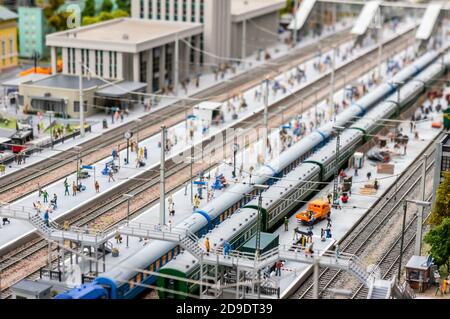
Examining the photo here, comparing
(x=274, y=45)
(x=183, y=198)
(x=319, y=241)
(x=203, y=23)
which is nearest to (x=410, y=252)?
(x=319, y=241)

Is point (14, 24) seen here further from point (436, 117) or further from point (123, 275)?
point (123, 275)

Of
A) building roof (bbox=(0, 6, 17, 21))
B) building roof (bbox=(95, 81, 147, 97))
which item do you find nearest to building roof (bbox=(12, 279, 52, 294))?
building roof (bbox=(95, 81, 147, 97))

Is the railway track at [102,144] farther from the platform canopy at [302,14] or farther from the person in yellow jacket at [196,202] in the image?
the platform canopy at [302,14]

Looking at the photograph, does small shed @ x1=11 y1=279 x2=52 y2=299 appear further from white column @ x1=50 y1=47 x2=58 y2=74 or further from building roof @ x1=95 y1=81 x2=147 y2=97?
white column @ x1=50 y1=47 x2=58 y2=74

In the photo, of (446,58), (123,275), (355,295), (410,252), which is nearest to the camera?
(123,275)

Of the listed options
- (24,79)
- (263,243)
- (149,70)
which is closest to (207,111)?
(149,70)

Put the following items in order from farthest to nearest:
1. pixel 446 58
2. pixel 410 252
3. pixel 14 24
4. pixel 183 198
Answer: pixel 446 58 → pixel 14 24 → pixel 183 198 → pixel 410 252
